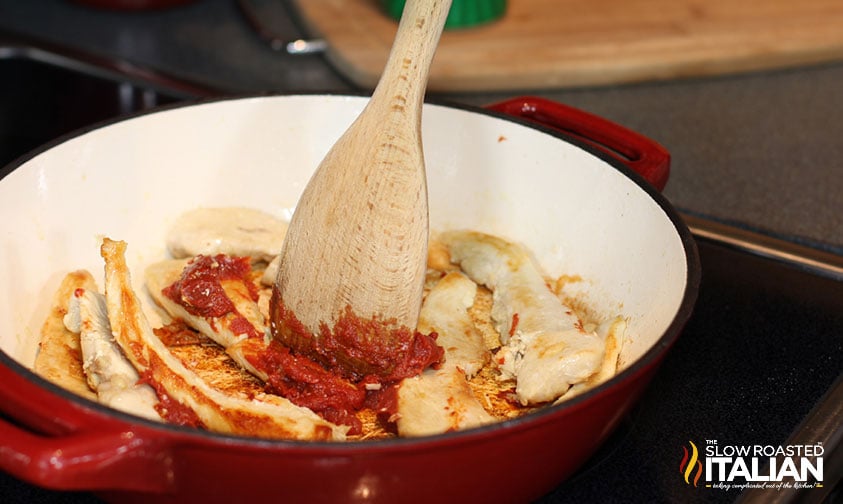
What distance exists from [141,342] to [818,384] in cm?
66

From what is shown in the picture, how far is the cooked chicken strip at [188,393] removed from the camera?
0.80 m

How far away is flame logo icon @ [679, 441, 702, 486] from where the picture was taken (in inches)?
33.5

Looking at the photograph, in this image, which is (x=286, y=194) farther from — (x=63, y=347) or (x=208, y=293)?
(x=63, y=347)

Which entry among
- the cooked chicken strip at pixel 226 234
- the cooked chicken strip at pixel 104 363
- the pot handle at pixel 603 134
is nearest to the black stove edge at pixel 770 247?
the pot handle at pixel 603 134

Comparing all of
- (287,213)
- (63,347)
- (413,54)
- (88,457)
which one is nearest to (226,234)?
(287,213)

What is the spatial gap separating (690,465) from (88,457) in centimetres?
51

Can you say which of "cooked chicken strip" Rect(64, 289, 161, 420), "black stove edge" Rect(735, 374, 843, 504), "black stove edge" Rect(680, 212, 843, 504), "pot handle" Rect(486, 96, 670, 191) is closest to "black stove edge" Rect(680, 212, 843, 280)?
"black stove edge" Rect(680, 212, 843, 504)

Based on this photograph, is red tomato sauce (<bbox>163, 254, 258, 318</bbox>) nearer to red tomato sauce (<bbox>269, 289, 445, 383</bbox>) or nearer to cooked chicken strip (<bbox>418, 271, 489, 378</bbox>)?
red tomato sauce (<bbox>269, 289, 445, 383</bbox>)

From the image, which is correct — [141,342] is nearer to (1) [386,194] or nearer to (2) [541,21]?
(1) [386,194]

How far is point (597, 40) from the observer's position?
1.80m

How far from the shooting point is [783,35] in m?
1.84

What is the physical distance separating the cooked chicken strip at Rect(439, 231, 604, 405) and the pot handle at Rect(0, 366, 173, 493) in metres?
0.38

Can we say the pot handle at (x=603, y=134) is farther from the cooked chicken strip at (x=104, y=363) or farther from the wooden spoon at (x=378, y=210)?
the cooked chicken strip at (x=104, y=363)

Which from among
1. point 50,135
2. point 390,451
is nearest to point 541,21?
point 50,135
